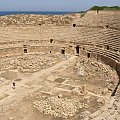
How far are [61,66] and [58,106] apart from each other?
899 centimetres

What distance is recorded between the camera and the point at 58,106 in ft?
47.0

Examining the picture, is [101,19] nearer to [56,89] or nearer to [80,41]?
[80,41]

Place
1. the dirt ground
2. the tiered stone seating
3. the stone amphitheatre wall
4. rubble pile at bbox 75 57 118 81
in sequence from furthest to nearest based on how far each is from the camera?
the tiered stone seating < the stone amphitheatre wall < rubble pile at bbox 75 57 118 81 < the dirt ground

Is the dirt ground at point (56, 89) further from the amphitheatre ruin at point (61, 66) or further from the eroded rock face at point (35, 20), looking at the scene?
the eroded rock face at point (35, 20)

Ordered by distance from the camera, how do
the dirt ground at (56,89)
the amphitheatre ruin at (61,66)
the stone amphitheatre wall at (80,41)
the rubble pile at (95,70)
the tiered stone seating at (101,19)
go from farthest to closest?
the tiered stone seating at (101,19), the stone amphitheatre wall at (80,41), the rubble pile at (95,70), the amphitheatre ruin at (61,66), the dirt ground at (56,89)

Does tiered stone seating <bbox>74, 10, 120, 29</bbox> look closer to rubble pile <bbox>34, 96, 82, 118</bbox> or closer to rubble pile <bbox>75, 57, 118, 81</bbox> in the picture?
rubble pile <bbox>75, 57, 118, 81</bbox>

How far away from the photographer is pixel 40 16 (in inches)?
1221

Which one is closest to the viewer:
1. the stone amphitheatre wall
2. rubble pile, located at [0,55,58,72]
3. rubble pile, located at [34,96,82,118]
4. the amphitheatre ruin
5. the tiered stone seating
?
rubble pile, located at [34,96,82,118]

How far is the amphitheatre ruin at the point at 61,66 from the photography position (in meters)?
14.3

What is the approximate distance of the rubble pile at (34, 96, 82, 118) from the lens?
13.8 meters

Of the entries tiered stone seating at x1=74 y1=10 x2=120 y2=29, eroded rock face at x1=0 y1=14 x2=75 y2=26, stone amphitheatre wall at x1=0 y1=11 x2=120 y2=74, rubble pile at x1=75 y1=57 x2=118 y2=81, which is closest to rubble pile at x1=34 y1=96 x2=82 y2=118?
rubble pile at x1=75 y1=57 x2=118 y2=81

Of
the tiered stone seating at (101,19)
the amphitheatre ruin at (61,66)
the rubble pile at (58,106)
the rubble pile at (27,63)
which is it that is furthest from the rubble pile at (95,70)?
the tiered stone seating at (101,19)

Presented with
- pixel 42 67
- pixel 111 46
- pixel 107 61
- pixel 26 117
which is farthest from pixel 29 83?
pixel 111 46

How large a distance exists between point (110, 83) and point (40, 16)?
15851mm
